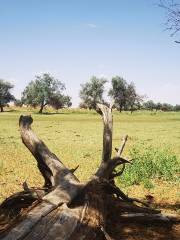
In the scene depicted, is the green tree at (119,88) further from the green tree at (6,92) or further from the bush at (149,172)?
the bush at (149,172)

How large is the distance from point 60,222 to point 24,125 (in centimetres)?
338

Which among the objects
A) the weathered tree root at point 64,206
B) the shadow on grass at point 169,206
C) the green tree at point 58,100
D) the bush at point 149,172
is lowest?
the shadow on grass at point 169,206

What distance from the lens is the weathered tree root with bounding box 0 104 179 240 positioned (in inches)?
233

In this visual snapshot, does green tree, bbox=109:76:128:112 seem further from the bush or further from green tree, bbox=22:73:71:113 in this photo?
the bush

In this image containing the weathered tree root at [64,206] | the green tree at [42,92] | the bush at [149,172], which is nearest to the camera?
the weathered tree root at [64,206]

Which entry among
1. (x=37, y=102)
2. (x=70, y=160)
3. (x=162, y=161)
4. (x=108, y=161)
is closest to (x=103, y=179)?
(x=108, y=161)

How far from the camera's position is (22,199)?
7961 millimetres

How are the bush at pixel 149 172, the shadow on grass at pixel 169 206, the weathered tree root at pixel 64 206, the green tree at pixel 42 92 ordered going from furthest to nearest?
the green tree at pixel 42 92
the bush at pixel 149 172
the shadow on grass at pixel 169 206
the weathered tree root at pixel 64 206

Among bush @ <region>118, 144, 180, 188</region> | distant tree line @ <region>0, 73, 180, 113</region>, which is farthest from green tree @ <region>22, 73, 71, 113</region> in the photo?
bush @ <region>118, 144, 180, 188</region>

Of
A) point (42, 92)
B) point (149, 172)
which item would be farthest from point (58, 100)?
point (149, 172)

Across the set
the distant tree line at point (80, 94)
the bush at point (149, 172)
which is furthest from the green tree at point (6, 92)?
the bush at point (149, 172)

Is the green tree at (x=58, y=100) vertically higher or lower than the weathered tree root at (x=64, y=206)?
higher

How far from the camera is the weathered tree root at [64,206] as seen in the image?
19.4 ft

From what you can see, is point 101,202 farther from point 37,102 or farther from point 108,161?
point 37,102
